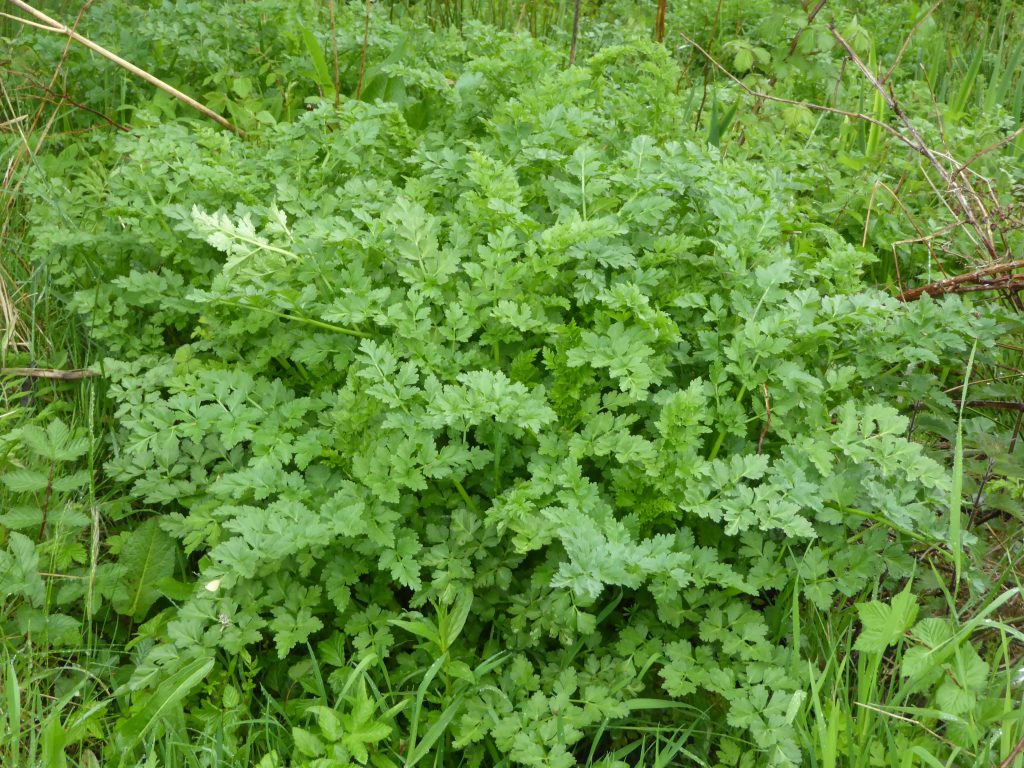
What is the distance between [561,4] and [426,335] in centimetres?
361

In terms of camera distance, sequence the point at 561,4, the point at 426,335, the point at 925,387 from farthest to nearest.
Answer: the point at 561,4 → the point at 925,387 → the point at 426,335

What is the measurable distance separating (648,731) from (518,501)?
2.02 feet

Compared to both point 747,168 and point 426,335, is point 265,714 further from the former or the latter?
point 747,168

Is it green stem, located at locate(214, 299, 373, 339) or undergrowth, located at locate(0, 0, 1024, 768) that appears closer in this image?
undergrowth, located at locate(0, 0, 1024, 768)

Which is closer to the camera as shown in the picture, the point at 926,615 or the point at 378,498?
the point at 378,498

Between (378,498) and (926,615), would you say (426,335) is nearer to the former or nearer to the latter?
(378,498)

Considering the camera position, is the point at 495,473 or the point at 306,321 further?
the point at 306,321

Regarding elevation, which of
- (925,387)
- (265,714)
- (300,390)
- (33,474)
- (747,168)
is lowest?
(265,714)

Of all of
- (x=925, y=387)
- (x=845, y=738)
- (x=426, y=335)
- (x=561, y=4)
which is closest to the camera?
(x=845, y=738)

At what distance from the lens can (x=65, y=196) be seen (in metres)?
3.33

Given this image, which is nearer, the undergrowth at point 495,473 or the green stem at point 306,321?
the undergrowth at point 495,473

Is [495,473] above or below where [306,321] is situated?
below

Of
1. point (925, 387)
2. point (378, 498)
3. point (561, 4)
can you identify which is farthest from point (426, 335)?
point (561, 4)

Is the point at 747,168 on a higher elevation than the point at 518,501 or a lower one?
higher
